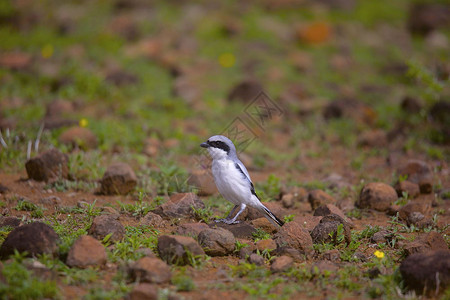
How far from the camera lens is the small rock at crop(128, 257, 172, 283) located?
150 inches

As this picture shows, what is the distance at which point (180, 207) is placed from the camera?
→ 17.3 ft

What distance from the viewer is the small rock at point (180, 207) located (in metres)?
5.23

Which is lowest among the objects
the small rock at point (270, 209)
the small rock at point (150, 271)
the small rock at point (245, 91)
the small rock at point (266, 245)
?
the small rock at point (270, 209)

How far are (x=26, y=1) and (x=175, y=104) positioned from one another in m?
7.20

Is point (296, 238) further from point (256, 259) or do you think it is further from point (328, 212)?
point (328, 212)

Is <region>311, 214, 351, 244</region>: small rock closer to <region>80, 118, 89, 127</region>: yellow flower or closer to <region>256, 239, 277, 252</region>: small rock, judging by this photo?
<region>256, 239, 277, 252</region>: small rock

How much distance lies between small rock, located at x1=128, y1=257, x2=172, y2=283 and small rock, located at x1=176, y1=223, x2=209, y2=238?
737 millimetres

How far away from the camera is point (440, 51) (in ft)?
41.8

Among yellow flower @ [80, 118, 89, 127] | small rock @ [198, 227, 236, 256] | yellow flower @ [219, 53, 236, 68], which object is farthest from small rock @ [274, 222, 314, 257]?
yellow flower @ [219, 53, 236, 68]

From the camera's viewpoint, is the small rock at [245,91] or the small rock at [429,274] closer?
the small rock at [429,274]

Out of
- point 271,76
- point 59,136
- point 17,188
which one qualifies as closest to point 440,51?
point 271,76

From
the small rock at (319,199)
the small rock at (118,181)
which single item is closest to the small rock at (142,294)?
the small rock at (118,181)

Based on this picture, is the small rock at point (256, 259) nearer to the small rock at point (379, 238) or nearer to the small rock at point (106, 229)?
the small rock at point (106, 229)

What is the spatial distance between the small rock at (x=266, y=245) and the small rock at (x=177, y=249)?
0.70 metres
